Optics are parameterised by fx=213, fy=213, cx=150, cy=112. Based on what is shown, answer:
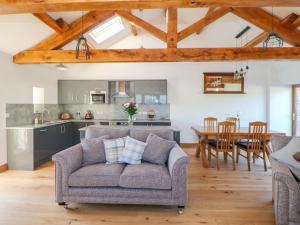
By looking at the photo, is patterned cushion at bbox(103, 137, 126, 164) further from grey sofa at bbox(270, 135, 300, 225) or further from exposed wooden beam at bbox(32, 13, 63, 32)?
exposed wooden beam at bbox(32, 13, 63, 32)

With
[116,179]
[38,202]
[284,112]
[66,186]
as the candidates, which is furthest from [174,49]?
[284,112]

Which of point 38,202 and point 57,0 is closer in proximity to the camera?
point 57,0

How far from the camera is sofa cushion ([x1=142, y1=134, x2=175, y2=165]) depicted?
3.02 meters

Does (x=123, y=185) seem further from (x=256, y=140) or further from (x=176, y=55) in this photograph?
(x=256, y=140)

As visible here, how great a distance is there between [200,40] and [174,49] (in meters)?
2.47

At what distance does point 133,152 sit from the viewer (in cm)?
306

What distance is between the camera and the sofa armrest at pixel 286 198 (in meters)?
2.11

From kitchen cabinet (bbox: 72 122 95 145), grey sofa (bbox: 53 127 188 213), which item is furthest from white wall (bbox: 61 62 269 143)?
grey sofa (bbox: 53 127 188 213)

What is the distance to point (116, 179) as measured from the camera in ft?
8.46

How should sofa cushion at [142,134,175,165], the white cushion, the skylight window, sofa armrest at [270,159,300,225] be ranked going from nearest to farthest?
sofa armrest at [270,159,300,225]
the white cushion
sofa cushion at [142,134,175,165]
the skylight window

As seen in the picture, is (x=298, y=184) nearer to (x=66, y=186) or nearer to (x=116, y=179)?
(x=116, y=179)

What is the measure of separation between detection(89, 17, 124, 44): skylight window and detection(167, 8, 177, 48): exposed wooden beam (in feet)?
5.86

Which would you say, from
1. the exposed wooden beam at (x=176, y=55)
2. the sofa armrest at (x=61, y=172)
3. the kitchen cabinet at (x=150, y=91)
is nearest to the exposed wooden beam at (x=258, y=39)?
the exposed wooden beam at (x=176, y=55)

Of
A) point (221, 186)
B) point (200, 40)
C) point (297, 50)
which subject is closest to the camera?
point (221, 186)
